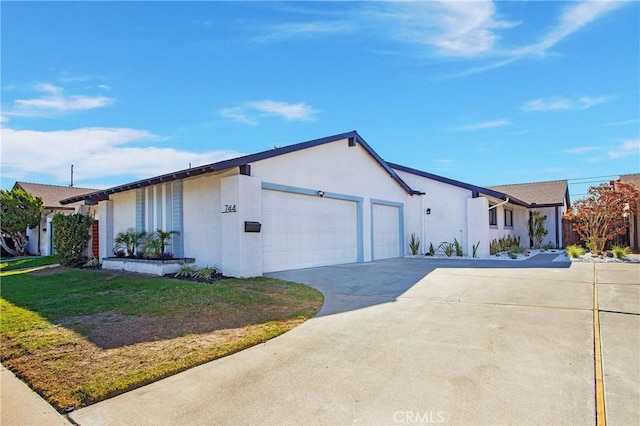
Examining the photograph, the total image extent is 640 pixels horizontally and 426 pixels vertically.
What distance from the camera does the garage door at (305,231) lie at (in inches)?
435

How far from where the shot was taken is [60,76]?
1096 centimetres

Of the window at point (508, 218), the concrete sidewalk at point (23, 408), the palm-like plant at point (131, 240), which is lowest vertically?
the concrete sidewalk at point (23, 408)

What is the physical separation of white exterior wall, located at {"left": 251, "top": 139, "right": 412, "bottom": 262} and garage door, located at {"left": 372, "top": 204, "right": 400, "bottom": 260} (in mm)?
489

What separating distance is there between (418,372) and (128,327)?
4318mm

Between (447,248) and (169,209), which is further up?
(169,209)

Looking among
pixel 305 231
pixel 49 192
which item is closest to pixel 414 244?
pixel 305 231

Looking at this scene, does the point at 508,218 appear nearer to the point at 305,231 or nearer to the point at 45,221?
the point at 305,231

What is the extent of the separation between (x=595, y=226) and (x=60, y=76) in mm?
20908

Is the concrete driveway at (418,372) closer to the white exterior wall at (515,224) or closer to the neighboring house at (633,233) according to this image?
the white exterior wall at (515,224)

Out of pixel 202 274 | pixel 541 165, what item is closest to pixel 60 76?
pixel 202 274

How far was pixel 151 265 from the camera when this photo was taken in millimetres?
10922

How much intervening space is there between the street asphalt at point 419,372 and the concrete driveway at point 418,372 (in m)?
0.01

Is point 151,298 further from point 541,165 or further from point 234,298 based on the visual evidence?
point 541,165

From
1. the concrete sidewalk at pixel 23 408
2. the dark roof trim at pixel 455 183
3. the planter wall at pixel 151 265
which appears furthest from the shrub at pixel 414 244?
the concrete sidewalk at pixel 23 408
